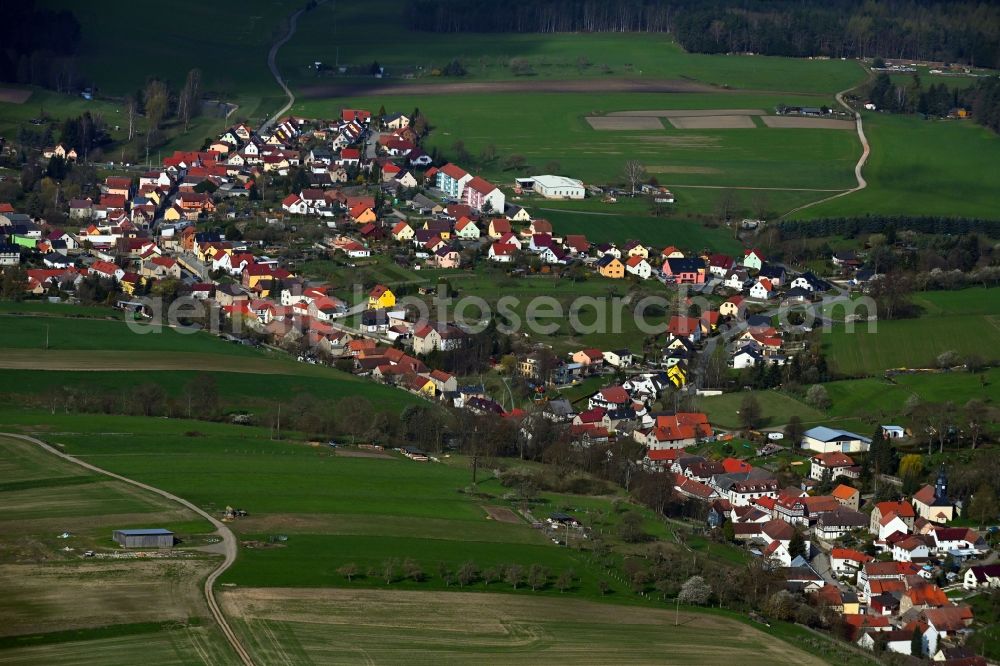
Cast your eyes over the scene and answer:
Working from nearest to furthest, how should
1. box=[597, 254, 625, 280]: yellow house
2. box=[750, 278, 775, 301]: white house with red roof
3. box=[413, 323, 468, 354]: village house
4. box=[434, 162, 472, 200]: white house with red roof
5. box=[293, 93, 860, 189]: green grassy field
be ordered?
1. box=[413, 323, 468, 354]: village house
2. box=[750, 278, 775, 301]: white house with red roof
3. box=[597, 254, 625, 280]: yellow house
4. box=[434, 162, 472, 200]: white house with red roof
5. box=[293, 93, 860, 189]: green grassy field

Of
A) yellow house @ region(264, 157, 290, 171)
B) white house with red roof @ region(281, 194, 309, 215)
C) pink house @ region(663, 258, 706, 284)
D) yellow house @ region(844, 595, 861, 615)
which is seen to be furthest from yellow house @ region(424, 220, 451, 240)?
yellow house @ region(844, 595, 861, 615)

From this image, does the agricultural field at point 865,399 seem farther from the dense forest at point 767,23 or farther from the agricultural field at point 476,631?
the dense forest at point 767,23

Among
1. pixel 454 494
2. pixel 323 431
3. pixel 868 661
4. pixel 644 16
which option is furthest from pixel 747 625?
pixel 644 16

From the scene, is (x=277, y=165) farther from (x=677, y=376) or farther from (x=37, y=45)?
(x=677, y=376)

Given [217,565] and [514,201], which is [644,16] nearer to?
[514,201]

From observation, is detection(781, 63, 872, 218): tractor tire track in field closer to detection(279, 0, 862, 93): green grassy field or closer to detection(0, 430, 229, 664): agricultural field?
detection(279, 0, 862, 93): green grassy field

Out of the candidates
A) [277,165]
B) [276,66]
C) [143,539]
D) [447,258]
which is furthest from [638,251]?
[276,66]

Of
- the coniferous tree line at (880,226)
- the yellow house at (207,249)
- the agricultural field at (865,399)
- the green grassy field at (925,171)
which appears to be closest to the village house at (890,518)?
the agricultural field at (865,399)

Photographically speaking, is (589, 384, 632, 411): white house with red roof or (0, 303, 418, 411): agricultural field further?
(589, 384, 632, 411): white house with red roof
